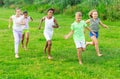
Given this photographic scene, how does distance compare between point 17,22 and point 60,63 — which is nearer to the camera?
point 60,63

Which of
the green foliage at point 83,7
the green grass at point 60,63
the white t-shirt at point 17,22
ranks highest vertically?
the white t-shirt at point 17,22

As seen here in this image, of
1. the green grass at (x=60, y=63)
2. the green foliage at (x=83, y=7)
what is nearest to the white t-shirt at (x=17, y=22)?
the green grass at (x=60, y=63)

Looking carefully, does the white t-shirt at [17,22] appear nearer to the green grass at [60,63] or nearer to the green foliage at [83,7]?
the green grass at [60,63]

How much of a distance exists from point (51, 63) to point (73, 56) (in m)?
1.44

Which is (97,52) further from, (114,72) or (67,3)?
(67,3)

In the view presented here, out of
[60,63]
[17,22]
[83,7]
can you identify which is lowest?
[60,63]

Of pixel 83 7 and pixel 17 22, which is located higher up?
pixel 17 22

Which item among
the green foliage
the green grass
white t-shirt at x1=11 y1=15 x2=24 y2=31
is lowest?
the green grass

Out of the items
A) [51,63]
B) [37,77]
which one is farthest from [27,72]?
[51,63]

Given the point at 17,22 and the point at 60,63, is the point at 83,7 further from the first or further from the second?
the point at 60,63

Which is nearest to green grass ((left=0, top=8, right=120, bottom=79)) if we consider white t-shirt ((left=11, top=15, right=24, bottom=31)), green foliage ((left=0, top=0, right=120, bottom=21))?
white t-shirt ((left=11, top=15, right=24, bottom=31))

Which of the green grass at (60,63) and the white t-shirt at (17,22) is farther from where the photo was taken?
the white t-shirt at (17,22)

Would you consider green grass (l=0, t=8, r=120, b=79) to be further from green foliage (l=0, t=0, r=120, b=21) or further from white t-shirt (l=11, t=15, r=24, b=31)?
green foliage (l=0, t=0, r=120, b=21)

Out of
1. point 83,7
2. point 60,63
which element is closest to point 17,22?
point 60,63
